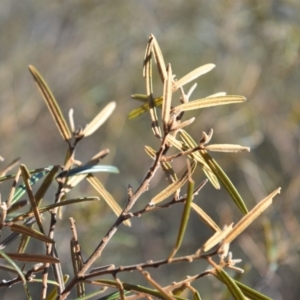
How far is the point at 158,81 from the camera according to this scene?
1.51 meters

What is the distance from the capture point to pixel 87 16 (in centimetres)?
154

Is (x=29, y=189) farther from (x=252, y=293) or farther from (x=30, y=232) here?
(x=252, y=293)

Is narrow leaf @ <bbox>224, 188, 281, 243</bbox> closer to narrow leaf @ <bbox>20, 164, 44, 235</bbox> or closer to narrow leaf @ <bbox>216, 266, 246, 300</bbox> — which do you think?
narrow leaf @ <bbox>216, 266, 246, 300</bbox>

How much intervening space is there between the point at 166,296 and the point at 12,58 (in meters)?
1.45

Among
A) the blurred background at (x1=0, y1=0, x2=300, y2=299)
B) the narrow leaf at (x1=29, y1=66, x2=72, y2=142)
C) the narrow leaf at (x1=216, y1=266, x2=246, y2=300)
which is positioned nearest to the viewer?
the narrow leaf at (x1=216, y1=266, x2=246, y2=300)

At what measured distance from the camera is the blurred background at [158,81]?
49.4 inches

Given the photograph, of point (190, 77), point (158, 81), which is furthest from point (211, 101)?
point (158, 81)

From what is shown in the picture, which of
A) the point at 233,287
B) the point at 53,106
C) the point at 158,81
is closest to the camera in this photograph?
the point at 233,287

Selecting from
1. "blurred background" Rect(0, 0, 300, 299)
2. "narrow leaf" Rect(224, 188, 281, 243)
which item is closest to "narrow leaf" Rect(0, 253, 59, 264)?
"narrow leaf" Rect(224, 188, 281, 243)

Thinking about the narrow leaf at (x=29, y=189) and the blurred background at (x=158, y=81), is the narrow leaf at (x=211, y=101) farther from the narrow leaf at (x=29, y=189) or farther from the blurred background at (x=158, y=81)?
the blurred background at (x=158, y=81)

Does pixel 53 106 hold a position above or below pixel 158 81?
above

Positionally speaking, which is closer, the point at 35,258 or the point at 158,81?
the point at 35,258

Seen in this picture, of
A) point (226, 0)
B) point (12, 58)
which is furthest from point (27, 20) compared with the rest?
point (226, 0)

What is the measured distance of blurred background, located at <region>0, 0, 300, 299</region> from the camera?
1256 mm
